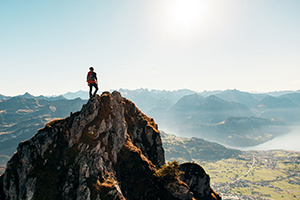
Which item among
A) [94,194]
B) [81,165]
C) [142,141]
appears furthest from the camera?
Answer: [142,141]

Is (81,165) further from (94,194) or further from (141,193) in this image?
(141,193)

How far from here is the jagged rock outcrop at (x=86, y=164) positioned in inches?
1264

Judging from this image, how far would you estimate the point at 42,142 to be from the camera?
35.8 m

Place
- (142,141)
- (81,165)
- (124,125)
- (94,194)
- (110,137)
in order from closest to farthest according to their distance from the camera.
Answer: (94,194)
(81,165)
(110,137)
(124,125)
(142,141)

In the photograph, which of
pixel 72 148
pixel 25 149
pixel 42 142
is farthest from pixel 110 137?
pixel 25 149

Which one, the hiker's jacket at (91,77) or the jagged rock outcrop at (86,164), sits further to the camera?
the hiker's jacket at (91,77)

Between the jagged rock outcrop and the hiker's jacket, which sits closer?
the jagged rock outcrop

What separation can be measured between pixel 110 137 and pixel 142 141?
14.4m

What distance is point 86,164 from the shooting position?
34188mm

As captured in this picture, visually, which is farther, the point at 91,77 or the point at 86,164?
the point at 91,77

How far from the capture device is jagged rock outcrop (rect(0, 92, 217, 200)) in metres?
32.1

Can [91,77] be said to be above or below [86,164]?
above

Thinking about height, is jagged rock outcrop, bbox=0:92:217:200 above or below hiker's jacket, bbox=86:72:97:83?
below

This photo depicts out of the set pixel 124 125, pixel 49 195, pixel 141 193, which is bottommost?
pixel 141 193
